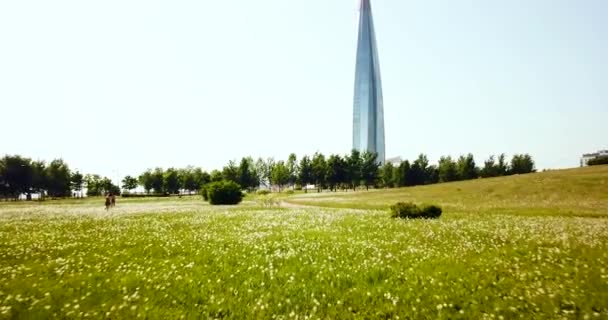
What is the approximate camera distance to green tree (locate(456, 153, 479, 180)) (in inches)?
4606

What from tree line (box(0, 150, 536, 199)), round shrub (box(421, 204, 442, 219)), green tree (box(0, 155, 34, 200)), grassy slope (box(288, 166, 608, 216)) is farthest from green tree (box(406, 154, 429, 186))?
green tree (box(0, 155, 34, 200))

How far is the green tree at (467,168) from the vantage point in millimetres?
117000

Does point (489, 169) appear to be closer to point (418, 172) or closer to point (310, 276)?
point (418, 172)

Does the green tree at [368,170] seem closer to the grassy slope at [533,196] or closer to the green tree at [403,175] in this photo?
the green tree at [403,175]

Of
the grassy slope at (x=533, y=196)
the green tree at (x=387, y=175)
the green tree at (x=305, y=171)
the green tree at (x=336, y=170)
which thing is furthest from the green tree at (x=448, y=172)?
the grassy slope at (x=533, y=196)

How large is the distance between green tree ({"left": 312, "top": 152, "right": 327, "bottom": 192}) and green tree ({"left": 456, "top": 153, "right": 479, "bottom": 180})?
46.4m

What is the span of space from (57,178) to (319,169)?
9221 cm

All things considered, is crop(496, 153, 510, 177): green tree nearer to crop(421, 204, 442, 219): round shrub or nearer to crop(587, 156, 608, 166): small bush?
crop(587, 156, 608, 166): small bush

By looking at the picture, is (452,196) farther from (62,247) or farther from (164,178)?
(164,178)

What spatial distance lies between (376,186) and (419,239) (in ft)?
426

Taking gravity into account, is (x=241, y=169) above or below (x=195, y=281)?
above

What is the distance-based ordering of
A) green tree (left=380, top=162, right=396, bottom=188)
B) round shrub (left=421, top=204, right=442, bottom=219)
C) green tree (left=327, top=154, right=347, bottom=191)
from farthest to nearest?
green tree (left=380, top=162, right=396, bottom=188) → green tree (left=327, top=154, right=347, bottom=191) → round shrub (left=421, top=204, right=442, bottom=219)

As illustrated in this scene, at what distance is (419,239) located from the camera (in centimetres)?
1547

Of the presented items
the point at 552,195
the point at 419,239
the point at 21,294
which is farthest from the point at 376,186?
the point at 21,294
